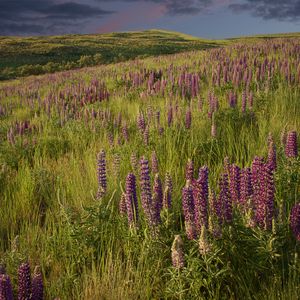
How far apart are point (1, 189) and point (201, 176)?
9.49 feet

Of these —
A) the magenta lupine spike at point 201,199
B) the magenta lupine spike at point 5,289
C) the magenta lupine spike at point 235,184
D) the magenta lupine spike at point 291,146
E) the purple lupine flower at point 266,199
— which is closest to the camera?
the magenta lupine spike at point 5,289

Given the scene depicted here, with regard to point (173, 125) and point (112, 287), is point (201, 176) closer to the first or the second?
point (112, 287)

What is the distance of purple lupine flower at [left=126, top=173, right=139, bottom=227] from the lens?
2.47 m

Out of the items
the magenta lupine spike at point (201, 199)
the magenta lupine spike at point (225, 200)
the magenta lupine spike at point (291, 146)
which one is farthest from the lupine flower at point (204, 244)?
the magenta lupine spike at point (291, 146)

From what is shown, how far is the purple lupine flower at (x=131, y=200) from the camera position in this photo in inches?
97.4

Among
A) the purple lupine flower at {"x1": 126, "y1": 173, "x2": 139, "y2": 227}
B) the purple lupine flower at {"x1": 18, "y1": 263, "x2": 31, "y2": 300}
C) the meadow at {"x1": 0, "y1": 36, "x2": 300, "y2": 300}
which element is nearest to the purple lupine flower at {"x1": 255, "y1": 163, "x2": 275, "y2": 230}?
the meadow at {"x1": 0, "y1": 36, "x2": 300, "y2": 300}

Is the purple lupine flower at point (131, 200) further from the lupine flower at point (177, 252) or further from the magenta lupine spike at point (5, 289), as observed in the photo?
the magenta lupine spike at point (5, 289)

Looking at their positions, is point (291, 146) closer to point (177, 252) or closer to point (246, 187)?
point (246, 187)

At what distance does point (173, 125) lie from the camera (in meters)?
5.27

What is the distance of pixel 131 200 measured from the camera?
2529 millimetres

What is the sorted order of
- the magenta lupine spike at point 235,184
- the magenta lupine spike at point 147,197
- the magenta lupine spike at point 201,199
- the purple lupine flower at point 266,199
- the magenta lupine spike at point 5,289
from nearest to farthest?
the magenta lupine spike at point 5,289
the magenta lupine spike at point 201,199
the purple lupine flower at point 266,199
the magenta lupine spike at point 147,197
the magenta lupine spike at point 235,184

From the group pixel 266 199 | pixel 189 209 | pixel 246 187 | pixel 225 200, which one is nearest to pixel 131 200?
pixel 189 209

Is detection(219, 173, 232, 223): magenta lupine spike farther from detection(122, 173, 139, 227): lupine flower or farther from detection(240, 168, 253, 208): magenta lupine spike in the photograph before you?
detection(122, 173, 139, 227): lupine flower

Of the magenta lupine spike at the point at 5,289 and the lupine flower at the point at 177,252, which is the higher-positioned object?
the lupine flower at the point at 177,252
